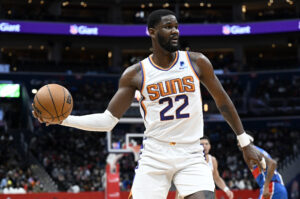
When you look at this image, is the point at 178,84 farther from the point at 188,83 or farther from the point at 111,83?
the point at 111,83

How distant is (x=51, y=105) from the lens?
4.86 m

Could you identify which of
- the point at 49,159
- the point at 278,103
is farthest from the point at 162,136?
the point at 278,103

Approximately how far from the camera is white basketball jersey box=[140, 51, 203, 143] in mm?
4891

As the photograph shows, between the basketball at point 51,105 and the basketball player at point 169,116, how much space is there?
12cm

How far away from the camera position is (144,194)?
189 inches

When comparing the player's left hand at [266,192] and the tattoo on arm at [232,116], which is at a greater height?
the tattoo on arm at [232,116]

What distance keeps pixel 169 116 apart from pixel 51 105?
108 centimetres

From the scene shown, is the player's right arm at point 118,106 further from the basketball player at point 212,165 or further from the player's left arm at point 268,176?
the basketball player at point 212,165

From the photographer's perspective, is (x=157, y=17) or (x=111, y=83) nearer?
(x=157, y=17)

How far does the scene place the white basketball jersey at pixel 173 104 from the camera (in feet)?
16.0

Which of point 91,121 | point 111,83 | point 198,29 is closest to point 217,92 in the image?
point 91,121

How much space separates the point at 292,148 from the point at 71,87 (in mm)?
13317

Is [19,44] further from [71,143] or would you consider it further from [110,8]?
[71,143]

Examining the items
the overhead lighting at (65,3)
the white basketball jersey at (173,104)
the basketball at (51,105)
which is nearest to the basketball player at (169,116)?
the white basketball jersey at (173,104)
